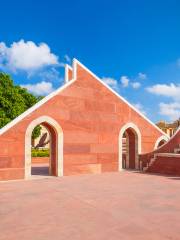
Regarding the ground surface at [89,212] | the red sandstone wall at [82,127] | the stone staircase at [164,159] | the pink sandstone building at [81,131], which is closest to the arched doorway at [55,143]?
the pink sandstone building at [81,131]

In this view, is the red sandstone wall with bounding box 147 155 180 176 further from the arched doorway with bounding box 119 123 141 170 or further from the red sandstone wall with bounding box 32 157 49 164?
the red sandstone wall with bounding box 32 157 49 164

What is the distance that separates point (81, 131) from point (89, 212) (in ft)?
27.3

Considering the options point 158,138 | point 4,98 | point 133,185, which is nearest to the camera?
point 133,185

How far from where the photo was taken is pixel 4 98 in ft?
89.0

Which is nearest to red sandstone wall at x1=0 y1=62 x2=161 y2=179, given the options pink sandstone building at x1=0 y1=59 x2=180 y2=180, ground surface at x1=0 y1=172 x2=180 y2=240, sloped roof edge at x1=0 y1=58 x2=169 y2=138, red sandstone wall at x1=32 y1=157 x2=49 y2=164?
pink sandstone building at x1=0 y1=59 x2=180 y2=180

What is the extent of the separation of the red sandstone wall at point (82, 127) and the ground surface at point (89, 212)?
2.33m

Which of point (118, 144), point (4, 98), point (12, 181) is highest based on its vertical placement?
point (4, 98)

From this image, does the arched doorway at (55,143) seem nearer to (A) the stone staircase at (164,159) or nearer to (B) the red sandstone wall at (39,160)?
(A) the stone staircase at (164,159)

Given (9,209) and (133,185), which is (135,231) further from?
(133,185)

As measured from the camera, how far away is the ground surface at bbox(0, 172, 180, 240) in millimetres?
5332

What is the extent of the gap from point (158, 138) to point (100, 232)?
1393cm

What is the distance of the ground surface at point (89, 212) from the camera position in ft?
17.5

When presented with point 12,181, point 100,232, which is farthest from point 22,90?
point 100,232

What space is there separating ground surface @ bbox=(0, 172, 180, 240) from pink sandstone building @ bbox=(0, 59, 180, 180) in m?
2.59
